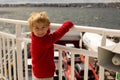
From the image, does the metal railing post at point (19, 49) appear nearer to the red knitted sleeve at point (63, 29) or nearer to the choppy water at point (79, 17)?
the red knitted sleeve at point (63, 29)

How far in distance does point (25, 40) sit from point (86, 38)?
1143 cm

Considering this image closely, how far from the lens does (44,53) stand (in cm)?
237

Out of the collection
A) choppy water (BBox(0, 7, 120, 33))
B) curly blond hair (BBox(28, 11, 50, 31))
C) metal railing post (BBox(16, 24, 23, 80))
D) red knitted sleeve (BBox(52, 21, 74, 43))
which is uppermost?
curly blond hair (BBox(28, 11, 50, 31))

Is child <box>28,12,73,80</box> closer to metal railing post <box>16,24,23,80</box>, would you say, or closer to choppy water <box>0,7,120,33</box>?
metal railing post <box>16,24,23,80</box>

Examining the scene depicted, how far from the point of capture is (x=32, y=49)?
2.43m

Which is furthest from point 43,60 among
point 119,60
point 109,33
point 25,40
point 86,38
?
point 86,38

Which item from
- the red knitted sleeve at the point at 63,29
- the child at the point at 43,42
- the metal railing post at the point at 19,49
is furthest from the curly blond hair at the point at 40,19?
the metal railing post at the point at 19,49

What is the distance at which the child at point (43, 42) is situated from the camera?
2275 mm

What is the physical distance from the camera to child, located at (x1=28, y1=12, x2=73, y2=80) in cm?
228

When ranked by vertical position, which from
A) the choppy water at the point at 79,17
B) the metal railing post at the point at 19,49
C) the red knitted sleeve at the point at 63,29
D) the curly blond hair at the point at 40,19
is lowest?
the choppy water at the point at 79,17

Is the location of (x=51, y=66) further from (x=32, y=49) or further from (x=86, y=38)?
(x=86, y=38)

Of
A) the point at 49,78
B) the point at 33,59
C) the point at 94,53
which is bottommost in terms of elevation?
the point at 49,78

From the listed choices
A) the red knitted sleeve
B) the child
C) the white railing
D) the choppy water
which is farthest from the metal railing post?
the choppy water

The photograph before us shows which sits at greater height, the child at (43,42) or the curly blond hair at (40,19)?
the curly blond hair at (40,19)
